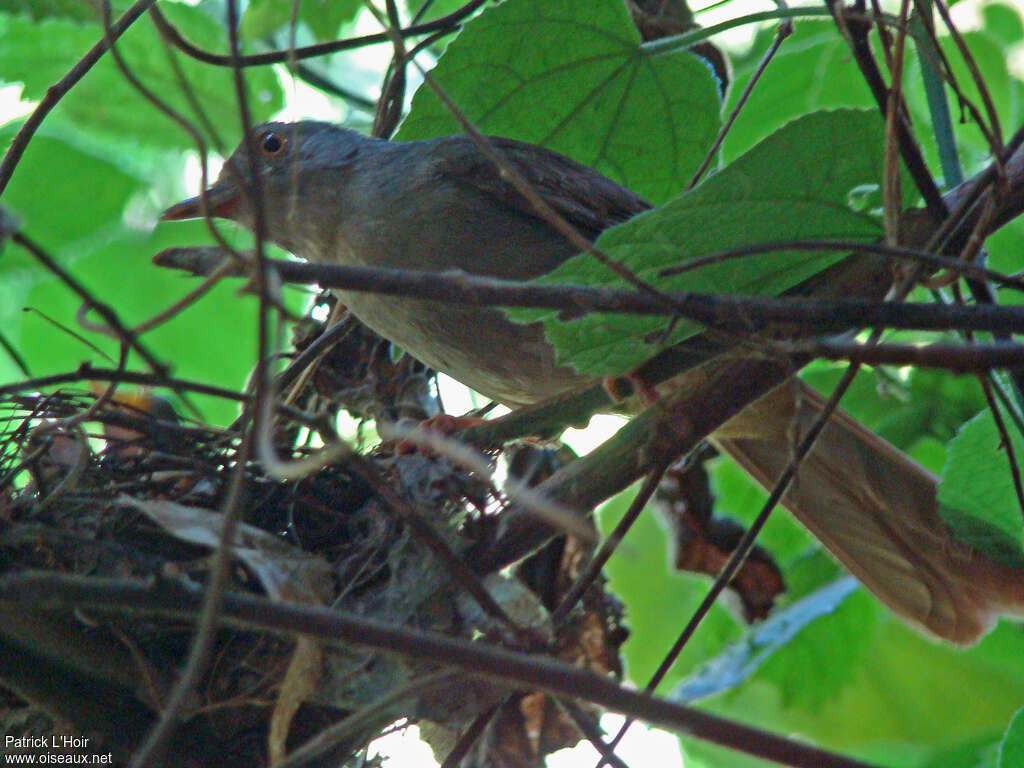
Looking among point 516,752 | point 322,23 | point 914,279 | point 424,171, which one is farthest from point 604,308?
point 322,23

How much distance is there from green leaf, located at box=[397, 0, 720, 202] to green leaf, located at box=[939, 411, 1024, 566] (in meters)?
1.25

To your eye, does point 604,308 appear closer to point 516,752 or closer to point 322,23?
point 516,752

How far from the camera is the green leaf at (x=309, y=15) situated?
4172 millimetres

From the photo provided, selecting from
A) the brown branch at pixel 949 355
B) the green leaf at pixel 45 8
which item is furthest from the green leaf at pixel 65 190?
the brown branch at pixel 949 355

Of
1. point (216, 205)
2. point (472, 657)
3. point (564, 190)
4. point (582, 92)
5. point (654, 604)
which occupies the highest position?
point (216, 205)

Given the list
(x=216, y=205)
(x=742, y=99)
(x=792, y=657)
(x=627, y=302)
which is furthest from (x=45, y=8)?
(x=792, y=657)

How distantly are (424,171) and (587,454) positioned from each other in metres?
1.67

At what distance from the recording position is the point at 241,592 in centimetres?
216

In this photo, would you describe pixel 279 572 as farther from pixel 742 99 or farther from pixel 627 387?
pixel 742 99

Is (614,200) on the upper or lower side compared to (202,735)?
upper

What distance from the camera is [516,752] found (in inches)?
127

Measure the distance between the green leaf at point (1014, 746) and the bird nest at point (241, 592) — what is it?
1.02 metres

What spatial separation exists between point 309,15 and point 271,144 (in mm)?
484

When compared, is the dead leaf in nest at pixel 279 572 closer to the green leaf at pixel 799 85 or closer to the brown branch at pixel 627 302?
the brown branch at pixel 627 302
